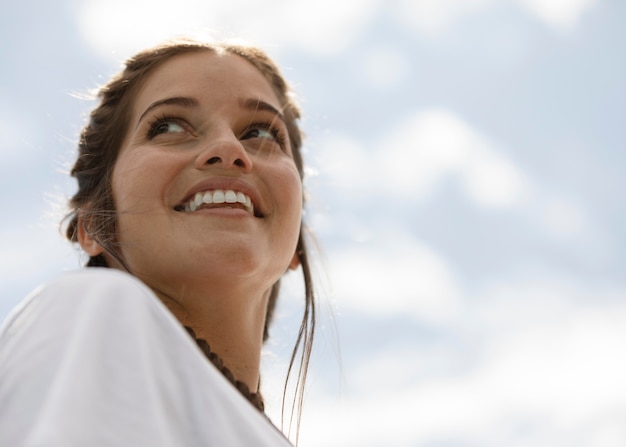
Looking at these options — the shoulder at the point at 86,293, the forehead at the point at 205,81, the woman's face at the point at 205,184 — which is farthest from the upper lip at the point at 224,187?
the shoulder at the point at 86,293

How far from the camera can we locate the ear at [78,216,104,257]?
135 inches

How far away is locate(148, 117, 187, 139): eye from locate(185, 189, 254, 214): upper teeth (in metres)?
0.35

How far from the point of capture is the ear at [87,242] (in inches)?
135

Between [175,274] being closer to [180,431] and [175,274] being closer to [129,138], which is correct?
[129,138]

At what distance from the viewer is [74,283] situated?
5.74 feet

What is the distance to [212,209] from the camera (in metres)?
3.01

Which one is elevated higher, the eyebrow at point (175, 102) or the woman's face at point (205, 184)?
the eyebrow at point (175, 102)

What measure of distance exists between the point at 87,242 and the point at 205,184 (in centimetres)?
75

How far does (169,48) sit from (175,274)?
3.79 ft

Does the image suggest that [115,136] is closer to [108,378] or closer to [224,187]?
[224,187]

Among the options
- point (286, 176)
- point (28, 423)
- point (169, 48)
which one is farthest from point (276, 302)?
point (28, 423)

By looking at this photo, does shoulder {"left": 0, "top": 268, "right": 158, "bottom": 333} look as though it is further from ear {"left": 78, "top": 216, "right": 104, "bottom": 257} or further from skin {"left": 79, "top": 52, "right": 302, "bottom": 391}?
ear {"left": 78, "top": 216, "right": 104, "bottom": 257}

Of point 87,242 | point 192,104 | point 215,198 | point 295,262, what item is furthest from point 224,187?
point 295,262

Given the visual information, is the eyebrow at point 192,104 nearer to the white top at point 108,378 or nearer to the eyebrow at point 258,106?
the eyebrow at point 258,106
